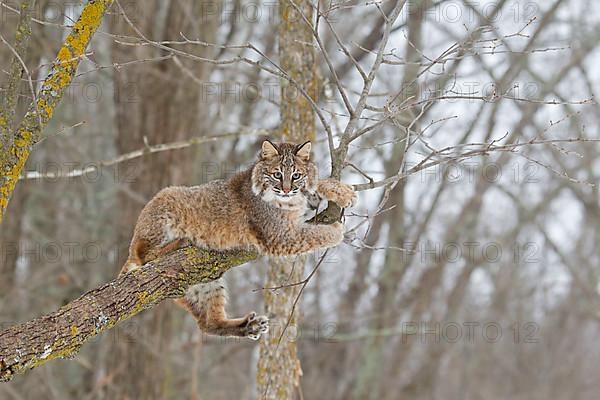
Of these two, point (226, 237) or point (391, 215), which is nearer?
point (226, 237)

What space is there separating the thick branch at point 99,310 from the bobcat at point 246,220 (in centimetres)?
44

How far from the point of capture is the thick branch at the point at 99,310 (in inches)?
134

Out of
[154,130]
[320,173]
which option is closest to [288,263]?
[320,173]

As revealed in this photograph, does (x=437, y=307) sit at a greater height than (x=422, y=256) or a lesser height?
lesser

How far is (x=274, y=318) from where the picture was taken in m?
6.07

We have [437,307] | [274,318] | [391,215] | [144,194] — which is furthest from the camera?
[437,307]

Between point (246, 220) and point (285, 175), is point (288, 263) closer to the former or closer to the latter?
point (246, 220)

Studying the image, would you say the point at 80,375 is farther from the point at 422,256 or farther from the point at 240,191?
the point at 240,191

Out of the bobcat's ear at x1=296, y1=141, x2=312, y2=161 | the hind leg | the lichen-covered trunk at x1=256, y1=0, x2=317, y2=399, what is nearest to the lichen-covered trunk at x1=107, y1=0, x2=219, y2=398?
the lichen-covered trunk at x1=256, y1=0, x2=317, y2=399

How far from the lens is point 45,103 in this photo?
398cm

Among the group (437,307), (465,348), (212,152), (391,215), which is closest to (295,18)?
(212,152)

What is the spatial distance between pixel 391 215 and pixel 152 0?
18.4ft

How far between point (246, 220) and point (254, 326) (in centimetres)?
70

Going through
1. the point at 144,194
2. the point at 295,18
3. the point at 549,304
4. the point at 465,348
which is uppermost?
the point at 295,18
